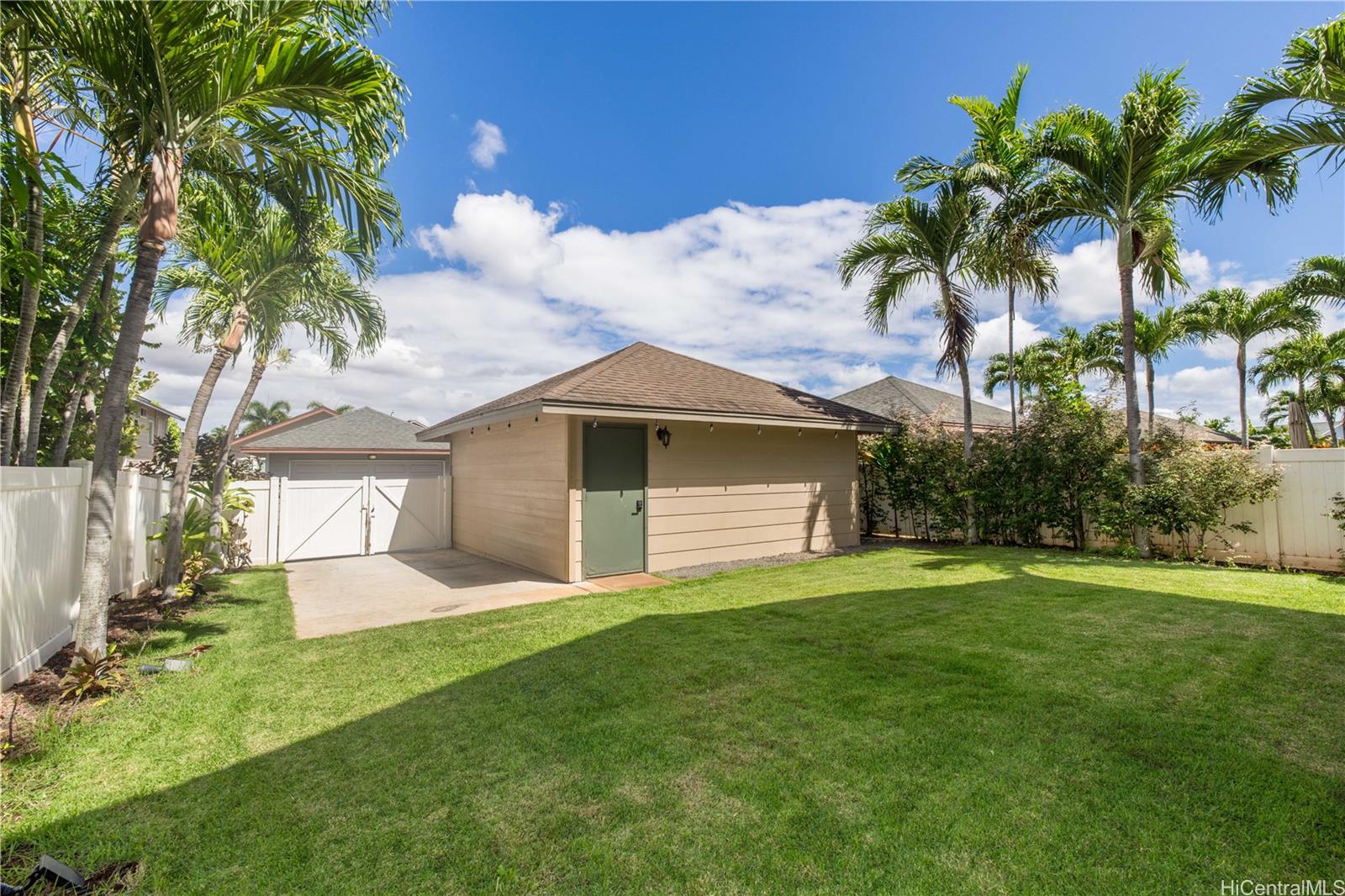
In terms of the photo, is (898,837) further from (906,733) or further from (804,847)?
(906,733)

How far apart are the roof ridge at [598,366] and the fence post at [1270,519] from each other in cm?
898

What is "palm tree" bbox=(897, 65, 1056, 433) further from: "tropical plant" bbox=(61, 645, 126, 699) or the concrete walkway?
"tropical plant" bbox=(61, 645, 126, 699)

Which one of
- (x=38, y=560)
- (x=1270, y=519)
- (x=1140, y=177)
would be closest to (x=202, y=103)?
(x=38, y=560)

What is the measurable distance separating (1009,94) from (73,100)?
1122 cm

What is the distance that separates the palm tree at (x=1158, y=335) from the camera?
18250mm

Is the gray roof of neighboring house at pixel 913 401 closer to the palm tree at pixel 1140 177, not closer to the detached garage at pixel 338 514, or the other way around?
the palm tree at pixel 1140 177

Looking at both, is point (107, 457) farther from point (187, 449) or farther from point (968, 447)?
point (968, 447)

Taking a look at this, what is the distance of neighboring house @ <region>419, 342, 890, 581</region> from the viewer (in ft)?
25.3

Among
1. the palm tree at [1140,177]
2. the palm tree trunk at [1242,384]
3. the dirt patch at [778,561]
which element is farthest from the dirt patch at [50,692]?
the palm tree trunk at [1242,384]

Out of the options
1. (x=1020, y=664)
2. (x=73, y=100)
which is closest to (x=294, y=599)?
(x=73, y=100)

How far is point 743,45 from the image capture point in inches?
347

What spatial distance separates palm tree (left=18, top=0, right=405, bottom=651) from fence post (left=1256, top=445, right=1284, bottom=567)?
426 inches

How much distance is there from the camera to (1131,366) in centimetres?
846

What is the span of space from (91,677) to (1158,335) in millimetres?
25050
